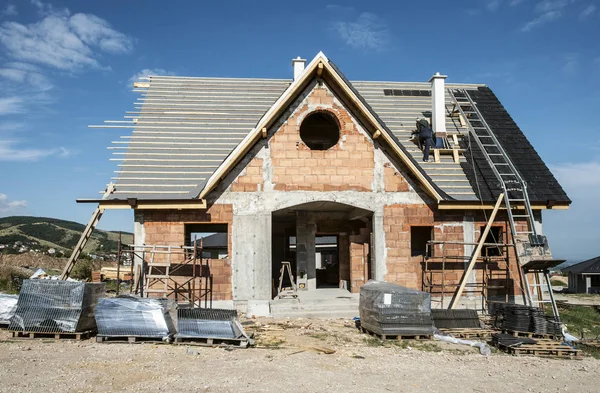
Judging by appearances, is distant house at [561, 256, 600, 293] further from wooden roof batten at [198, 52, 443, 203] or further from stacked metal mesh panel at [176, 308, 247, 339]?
stacked metal mesh panel at [176, 308, 247, 339]

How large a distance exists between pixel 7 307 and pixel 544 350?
13.0 metres

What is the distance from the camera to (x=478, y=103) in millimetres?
21141

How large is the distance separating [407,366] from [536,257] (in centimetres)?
670

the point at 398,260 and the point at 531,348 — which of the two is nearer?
the point at 531,348

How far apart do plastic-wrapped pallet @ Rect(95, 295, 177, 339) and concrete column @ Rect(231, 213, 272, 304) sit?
426 cm

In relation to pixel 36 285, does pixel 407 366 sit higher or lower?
lower

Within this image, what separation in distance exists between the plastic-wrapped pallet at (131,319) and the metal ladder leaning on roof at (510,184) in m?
9.63

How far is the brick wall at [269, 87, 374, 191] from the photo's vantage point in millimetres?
A: 16234

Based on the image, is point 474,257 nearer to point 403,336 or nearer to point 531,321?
point 531,321

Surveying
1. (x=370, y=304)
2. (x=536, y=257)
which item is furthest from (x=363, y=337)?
(x=536, y=257)

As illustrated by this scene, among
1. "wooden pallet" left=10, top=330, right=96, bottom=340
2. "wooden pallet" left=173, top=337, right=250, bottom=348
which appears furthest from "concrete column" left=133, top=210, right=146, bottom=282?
"wooden pallet" left=173, top=337, right=250, bottom=348

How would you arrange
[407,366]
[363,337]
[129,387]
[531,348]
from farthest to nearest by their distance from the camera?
[363,337], [531,348], [407,366], [129,387]

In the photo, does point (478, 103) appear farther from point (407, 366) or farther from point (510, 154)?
point (407, 366)

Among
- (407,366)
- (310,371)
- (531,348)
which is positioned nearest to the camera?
(310,371)
